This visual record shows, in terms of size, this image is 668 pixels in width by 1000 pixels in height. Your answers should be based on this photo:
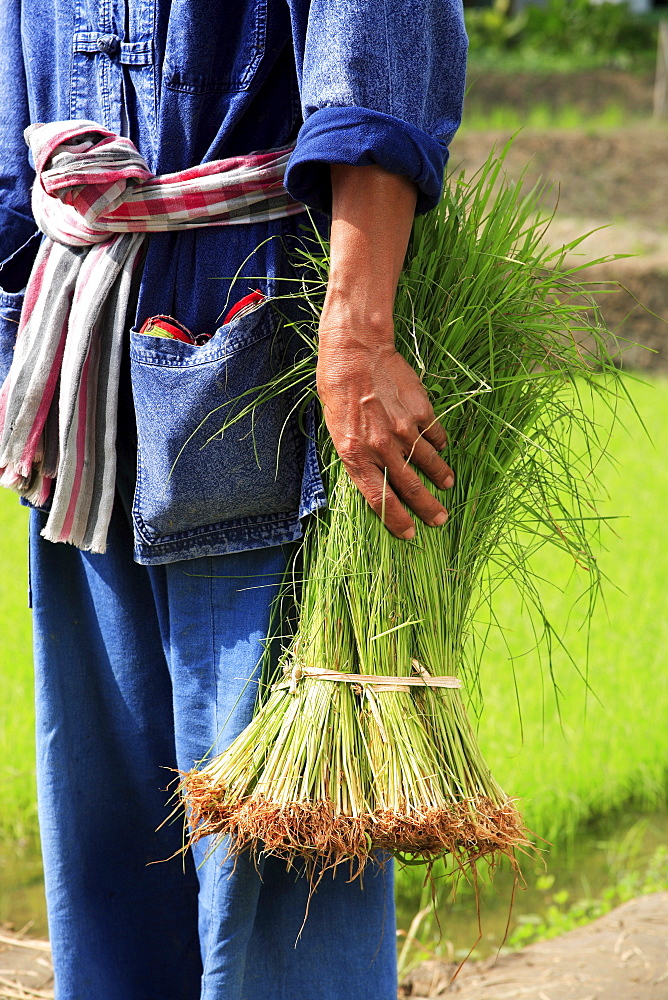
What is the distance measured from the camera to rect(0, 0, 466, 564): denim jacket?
1107 mm

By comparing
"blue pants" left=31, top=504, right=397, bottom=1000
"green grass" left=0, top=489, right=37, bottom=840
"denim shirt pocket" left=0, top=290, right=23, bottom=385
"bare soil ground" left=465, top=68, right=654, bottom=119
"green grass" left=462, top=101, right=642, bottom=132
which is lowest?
"green grass" left=0, top=489, right=37, bottom=840

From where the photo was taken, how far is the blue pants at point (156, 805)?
1.22 m

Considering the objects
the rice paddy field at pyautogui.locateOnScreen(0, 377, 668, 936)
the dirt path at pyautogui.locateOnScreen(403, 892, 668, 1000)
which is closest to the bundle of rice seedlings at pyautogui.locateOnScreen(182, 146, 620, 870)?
the rice paddy field at pyautogui.locateOnScreen(0, 377, 668, 936)

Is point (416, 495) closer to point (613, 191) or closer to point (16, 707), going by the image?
point (16, 707)

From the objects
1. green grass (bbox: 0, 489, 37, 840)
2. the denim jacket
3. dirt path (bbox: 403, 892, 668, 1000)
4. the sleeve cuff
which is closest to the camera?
the sleeve cuff

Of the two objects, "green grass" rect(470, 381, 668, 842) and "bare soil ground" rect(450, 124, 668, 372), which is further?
"bare soil ground" rect(450, 124, 668, 372)

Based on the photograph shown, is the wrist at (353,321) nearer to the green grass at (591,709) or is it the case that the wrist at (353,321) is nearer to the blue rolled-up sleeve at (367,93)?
the blue rolled-up sleeve at (367,93)

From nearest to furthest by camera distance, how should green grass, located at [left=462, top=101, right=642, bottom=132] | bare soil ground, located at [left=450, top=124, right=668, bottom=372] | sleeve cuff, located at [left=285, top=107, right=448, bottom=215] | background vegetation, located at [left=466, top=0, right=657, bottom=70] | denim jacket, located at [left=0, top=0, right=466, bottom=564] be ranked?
sleeve cuff, located at [left=285, top=107, right=448, bottom=215]
denim jacket, located at [left=0, top=0, right=466, bottom=564]
bare soil ground, located at [left=450, top=124, right=668, bottom=372]
green grass, located at [left=462, top=101, right=642, bottom=132]
background vegetation, located at [left=466, top=0, right=657, bottom=70]

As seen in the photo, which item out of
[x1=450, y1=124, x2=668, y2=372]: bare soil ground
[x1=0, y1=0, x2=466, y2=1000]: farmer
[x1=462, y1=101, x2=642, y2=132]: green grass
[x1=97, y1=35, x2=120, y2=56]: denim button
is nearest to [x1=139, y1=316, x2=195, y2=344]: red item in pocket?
[x1=0, y1=0, x2=466, y2=1000]: farmer

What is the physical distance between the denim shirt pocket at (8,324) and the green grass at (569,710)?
3.85 ft

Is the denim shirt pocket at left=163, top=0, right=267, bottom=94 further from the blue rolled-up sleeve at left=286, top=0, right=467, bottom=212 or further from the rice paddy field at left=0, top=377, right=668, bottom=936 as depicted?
the rice paddy field at left=0, top=377, right=668, bottom=936

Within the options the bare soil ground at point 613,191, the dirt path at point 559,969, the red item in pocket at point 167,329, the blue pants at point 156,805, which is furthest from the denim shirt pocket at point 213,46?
the bare soil ground at point 613,191

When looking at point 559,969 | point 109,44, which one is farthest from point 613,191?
point 109,44

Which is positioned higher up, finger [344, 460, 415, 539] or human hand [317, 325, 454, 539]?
human hand [317, 325, 454, 539]
